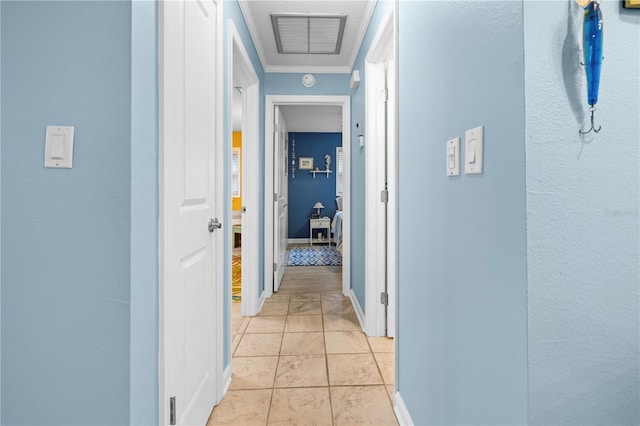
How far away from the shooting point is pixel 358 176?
308 cm

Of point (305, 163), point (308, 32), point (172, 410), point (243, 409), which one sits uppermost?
point (308, 32)

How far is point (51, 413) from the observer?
97 cm

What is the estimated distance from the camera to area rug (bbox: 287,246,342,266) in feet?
17.2

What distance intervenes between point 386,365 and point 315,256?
370cm

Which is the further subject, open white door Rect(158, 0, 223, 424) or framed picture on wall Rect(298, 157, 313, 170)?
framed picture on wall Rect(298, 157, 313, 170)

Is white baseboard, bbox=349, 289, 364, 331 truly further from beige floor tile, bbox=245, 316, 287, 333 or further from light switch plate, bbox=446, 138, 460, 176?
light switch plate, bbox=446, 138, 460, 176

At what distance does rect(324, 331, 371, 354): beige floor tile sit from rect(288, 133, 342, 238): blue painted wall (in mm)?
4920

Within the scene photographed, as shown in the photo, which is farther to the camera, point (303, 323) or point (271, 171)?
point (271, 171)

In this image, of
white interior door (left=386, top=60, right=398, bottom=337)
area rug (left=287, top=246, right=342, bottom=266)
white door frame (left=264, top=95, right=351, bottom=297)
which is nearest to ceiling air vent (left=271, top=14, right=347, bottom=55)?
white door frame (left=264, top=95, right=351, bottom=297)

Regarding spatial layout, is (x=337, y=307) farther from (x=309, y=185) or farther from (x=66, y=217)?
(x=309, y=185)

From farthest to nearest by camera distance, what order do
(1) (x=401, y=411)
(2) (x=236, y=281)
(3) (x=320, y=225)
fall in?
(3) (x=320, y=225), (2) (x=236, y=281), (1) (x=401, y=411)

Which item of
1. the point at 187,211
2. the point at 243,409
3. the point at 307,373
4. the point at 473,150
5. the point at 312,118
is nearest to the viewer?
the point at 473,150

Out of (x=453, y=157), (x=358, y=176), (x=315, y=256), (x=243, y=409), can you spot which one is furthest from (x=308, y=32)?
(x=315, y=256)

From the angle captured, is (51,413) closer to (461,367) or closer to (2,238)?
(2,238)
